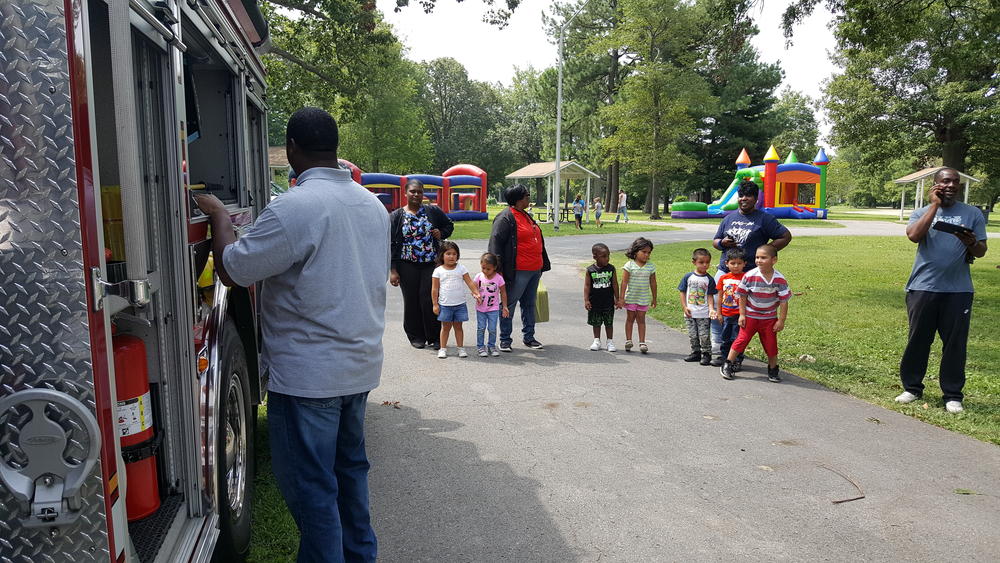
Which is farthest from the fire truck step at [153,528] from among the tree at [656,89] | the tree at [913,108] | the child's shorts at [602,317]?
the tree at [656,89]

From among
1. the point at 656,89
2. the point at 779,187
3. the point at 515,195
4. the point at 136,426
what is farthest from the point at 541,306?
the point at 779,187

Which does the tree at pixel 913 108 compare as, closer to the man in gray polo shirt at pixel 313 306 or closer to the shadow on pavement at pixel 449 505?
the shadow on pavement at pixel 449 505

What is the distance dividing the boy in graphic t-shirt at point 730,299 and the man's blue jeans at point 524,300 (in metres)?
1.99

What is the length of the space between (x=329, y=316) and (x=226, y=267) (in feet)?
1.29

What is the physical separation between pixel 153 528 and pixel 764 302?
5672 mm

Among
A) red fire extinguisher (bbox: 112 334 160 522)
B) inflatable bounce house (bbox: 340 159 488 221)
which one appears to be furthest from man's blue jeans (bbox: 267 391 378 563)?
inflatable bounce house (bbox: 340 159 488 221)

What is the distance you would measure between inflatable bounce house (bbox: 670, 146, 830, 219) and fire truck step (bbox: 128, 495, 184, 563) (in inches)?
1541

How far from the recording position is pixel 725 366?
6922 mm

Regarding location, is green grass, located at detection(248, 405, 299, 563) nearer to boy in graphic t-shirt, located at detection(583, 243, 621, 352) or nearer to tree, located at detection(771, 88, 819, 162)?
boy in graphic t-shirt, located at detection(583, 243, 621, 352)

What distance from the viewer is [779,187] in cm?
4094

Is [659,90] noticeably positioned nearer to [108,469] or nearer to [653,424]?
[653,424]

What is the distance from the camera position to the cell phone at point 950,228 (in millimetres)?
5695

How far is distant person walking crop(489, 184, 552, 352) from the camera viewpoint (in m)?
7.74

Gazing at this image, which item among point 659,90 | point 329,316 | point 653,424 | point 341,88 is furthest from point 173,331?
point 659,90
